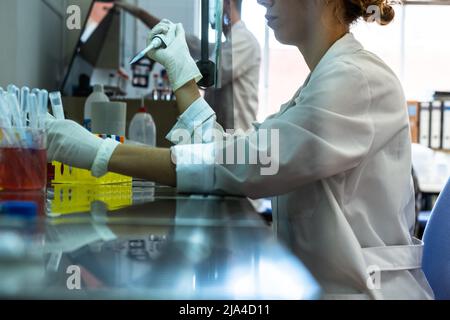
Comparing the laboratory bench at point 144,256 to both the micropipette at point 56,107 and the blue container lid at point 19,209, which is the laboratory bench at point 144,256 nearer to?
the blue container lid at point 19,209

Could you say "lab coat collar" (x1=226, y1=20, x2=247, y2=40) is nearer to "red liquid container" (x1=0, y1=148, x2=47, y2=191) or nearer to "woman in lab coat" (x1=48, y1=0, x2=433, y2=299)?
"woman in lab coat" (x1=48, y1=0, x2=433, y2=299)

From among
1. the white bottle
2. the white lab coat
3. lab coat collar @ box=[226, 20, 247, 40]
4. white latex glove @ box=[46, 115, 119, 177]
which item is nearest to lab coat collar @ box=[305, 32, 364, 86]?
the white lab coat

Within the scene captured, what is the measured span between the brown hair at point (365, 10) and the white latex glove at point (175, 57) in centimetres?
40

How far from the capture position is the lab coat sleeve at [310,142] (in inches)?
39.9

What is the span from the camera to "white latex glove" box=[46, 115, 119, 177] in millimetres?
1094

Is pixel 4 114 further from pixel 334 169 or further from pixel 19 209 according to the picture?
pixel 334 169

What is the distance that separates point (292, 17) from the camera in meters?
→ 1.21

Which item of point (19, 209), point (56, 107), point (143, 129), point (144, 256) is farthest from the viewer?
point (143, 129)

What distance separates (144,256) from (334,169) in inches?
21.8

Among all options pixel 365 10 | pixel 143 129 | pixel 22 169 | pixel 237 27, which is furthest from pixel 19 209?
pixel 143 129

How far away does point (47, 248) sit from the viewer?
23.0 inches

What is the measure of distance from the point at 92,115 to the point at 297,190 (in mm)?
969

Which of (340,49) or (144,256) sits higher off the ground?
(340,49)

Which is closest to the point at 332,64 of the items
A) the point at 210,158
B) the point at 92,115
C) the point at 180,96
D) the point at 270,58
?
the point at 210,158
